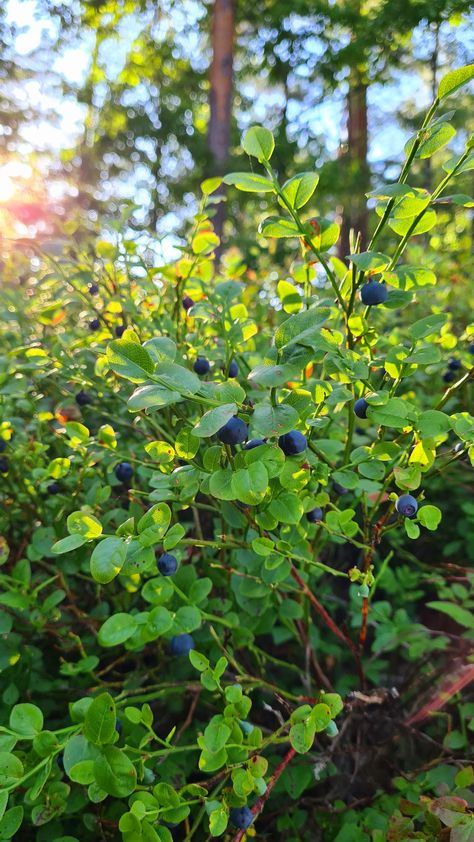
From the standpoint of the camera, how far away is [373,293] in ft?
2.76

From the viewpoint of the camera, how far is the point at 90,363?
166 centimetres

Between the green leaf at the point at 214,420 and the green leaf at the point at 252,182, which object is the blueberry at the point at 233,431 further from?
the green leaf at the point at 252,182

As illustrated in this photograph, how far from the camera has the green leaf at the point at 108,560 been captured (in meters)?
0.64

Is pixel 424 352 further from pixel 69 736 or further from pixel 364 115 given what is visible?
pixel 364 115

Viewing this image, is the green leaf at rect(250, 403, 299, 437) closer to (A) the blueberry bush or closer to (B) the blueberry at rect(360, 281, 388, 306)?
(A) the blueberry bush

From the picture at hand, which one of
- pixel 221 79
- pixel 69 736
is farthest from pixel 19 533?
pixel 221 79

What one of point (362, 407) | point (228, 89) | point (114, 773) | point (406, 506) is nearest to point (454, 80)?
point (362, 407)

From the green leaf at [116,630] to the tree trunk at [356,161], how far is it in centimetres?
695

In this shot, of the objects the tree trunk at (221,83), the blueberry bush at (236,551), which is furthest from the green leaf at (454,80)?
the tree trunk at (221,83)

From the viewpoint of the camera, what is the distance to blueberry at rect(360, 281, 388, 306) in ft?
2.76

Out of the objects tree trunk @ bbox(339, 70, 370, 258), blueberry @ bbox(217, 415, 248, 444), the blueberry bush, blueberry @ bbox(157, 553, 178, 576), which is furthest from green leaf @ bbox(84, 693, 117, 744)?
tree trunk @ bbox(339, 70, 370, 258)

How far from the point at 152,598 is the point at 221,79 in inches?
325

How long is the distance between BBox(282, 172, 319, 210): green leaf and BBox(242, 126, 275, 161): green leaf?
5 centimetres

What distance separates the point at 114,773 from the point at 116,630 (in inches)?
7.2
